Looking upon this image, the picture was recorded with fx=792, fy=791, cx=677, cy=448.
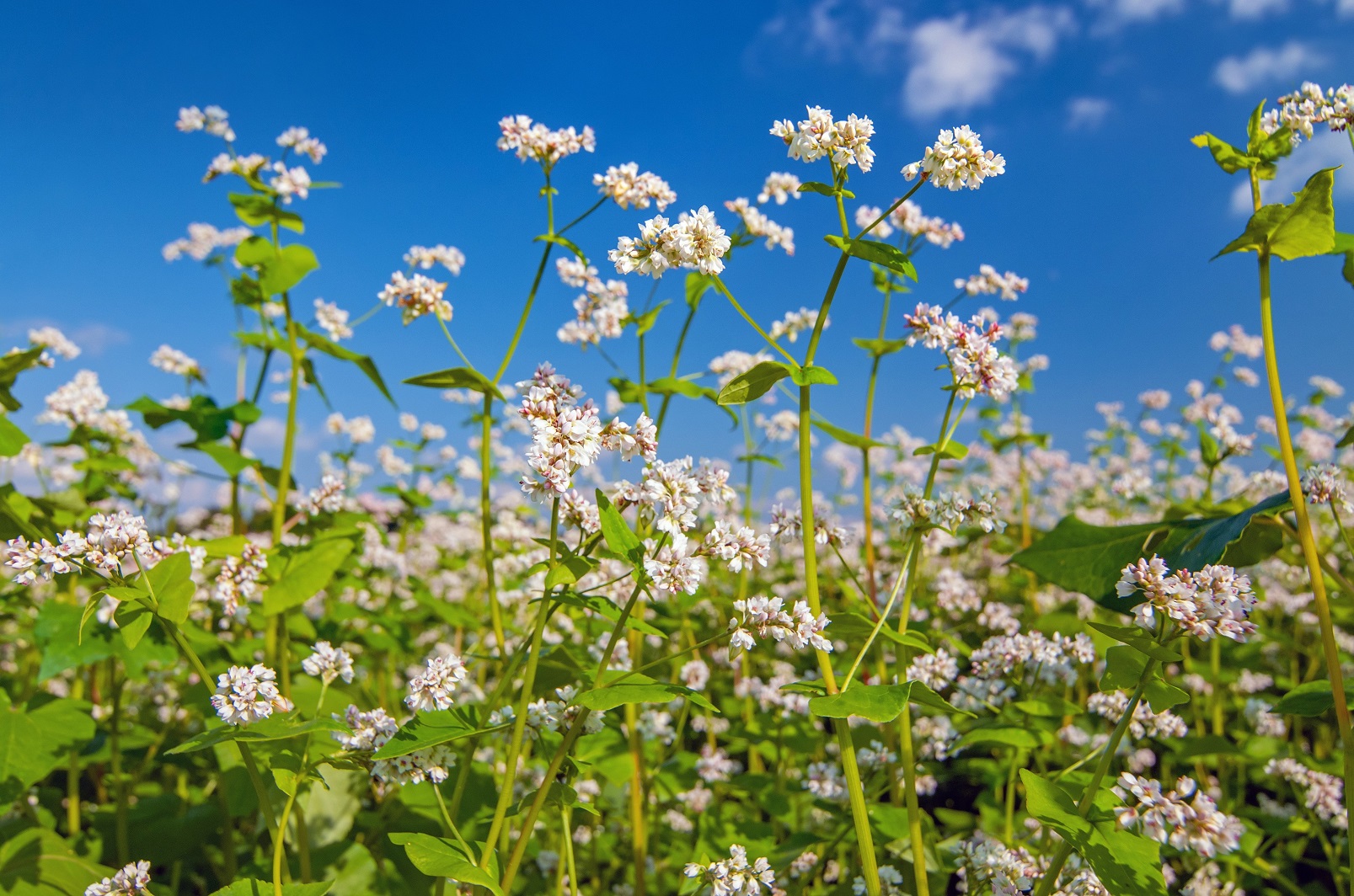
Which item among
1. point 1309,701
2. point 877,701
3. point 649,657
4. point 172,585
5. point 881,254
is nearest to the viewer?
point 877,701

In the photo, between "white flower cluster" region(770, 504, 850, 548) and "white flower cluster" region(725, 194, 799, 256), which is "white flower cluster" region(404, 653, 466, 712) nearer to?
"white flower cluster" region(770, 504, 850, 548)

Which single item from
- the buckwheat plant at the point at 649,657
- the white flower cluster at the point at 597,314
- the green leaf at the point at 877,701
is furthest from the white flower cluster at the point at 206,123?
the green leaf at the point at 877,701

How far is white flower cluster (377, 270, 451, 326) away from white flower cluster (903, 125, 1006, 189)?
75.5 inches

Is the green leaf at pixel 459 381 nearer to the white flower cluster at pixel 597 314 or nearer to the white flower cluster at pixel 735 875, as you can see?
the white flower cluster at pixel 597 314

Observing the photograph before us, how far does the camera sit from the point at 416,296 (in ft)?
10.2

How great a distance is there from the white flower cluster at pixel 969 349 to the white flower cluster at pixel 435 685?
1.57 m

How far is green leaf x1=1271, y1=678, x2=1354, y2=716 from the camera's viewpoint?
217 centimetres

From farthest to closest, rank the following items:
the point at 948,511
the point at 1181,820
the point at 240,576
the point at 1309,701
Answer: the point at 240,576 < the point at 948,511 < the point at 1309,701 < the point at 1181,820

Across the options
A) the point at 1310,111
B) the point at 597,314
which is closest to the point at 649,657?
the point at 597,314

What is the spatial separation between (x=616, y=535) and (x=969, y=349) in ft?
3.82

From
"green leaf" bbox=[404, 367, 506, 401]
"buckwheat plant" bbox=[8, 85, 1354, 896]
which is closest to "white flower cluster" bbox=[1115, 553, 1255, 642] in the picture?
"buckwheat plant" bbox=[8, 85, 1354, 896]

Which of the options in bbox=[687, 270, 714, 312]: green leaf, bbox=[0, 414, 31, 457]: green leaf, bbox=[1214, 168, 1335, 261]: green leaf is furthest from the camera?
bbox=[687, 270, 714, 312]: green leaf

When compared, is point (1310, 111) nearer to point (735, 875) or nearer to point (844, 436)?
point (844, 436)

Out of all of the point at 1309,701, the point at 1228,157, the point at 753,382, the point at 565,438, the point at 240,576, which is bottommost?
the point at 1309,701
